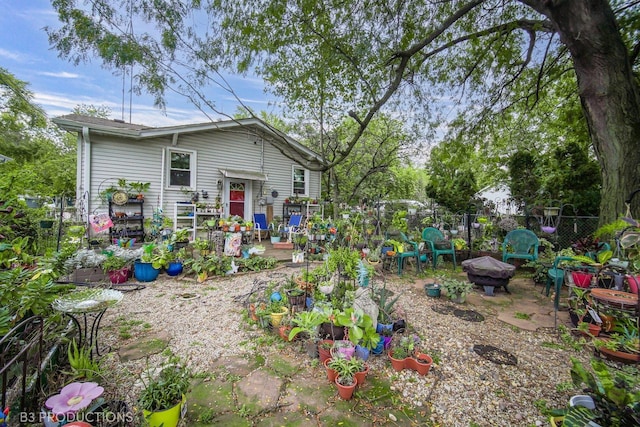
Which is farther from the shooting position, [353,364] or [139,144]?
[139,144]

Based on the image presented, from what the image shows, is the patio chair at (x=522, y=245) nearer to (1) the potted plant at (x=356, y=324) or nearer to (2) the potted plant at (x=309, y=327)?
(1) the potted plant at (x=356, y=324)

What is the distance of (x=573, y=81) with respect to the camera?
22.1 feet

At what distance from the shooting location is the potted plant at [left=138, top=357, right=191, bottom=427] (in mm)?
1433

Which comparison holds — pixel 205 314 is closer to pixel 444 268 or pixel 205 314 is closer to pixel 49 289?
pixel 49 289

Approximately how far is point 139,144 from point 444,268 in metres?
8.45

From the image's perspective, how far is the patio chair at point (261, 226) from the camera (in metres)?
8.48

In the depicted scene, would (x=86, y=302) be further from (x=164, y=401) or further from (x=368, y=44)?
(x=368, y=44)

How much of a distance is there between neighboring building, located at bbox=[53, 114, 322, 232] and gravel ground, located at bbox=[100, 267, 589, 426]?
345 cm

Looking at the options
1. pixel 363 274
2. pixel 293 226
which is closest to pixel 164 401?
pixel 363 274

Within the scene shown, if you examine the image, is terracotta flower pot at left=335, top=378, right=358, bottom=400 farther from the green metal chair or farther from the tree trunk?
the tree trunk

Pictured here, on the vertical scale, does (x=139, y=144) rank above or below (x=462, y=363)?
above

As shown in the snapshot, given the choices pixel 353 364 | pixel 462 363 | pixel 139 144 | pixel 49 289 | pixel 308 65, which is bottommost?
pixel 462 363

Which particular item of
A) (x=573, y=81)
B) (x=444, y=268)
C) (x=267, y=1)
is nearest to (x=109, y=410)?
(x=267, y=1)

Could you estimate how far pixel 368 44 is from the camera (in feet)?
14.1
